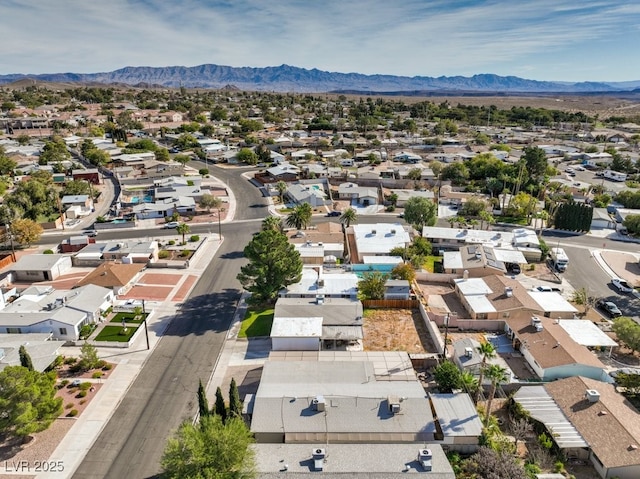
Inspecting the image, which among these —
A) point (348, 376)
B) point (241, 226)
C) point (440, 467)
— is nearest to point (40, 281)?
point (241, 226)

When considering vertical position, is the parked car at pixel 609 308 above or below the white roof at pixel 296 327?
below

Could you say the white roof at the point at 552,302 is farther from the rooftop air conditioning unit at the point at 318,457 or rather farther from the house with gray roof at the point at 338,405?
the rooftop air conditioning unit at the point at 318,457

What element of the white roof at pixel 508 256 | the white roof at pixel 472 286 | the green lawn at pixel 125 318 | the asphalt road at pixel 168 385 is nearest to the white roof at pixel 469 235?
the white roof at pixel 508 256

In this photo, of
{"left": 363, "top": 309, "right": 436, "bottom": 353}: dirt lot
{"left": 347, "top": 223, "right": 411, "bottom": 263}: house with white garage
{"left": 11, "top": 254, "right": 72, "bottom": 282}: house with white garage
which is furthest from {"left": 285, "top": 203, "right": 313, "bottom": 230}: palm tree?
{"left": 11, "top": 254, "right": 72, "bottom": 282}: house with white garage

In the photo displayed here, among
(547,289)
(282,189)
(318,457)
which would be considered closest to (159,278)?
(318,457)

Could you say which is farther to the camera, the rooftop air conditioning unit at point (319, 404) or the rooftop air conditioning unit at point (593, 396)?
the rooftop air conditioning unit at point (593, 396)

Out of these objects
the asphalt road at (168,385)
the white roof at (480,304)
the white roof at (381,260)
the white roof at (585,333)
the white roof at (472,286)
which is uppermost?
the white roof at (381,260)

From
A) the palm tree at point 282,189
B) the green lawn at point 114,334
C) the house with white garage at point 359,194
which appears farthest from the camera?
the palm tree at point 282,189
